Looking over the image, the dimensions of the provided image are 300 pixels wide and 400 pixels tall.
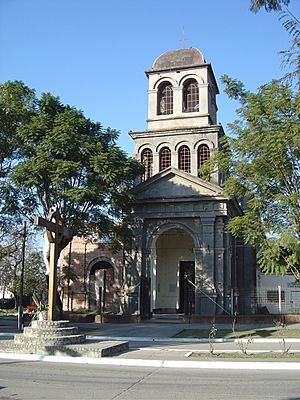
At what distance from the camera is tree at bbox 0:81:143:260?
70.5 feet

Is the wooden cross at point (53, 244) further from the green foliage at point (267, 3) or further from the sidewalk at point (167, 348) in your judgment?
the green foliage at point (267, 3)

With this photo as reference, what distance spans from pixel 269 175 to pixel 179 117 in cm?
1468

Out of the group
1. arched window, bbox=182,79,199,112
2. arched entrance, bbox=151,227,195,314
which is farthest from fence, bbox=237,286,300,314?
arched window, bbox=182,79,199,112

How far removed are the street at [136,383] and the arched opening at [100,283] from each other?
20740 millimetres

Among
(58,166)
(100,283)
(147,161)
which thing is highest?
(147,161)

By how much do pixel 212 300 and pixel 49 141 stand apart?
12744 millimetres

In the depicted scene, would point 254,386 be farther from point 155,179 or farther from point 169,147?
point 169,147

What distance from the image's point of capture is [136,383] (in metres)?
9.62

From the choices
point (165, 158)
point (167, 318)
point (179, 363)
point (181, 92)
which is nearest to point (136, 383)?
point (179, 363)

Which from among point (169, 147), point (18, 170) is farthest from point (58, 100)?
point (169, 147)

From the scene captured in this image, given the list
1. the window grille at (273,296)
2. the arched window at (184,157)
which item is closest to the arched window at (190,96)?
the arched window at (184,157)

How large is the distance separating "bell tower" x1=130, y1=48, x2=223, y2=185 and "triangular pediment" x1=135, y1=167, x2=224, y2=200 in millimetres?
2127

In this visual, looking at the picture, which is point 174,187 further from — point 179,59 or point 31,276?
point 31,276

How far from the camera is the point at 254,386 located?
934 centimetres
